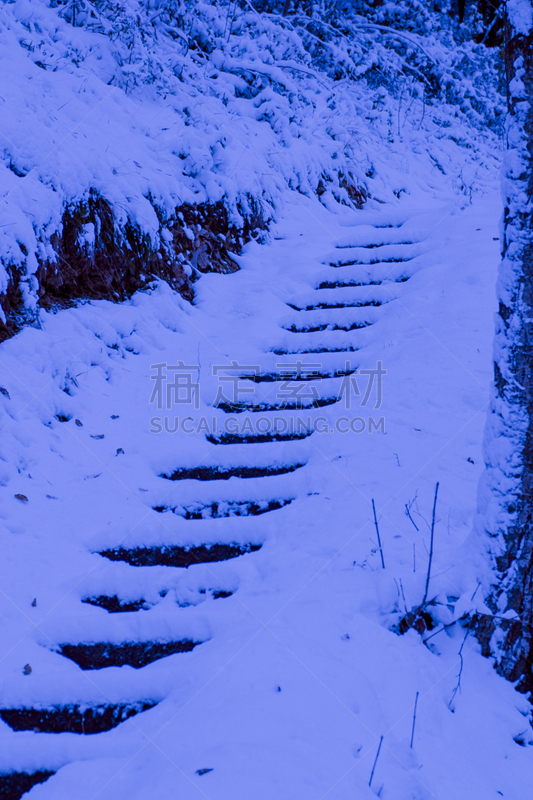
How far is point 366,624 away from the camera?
2027 millimetres

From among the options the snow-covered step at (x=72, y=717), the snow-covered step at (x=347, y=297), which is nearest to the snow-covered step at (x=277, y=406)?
the snow-covered step at (x=347, y=297)

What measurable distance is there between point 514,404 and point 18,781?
6.68 feet

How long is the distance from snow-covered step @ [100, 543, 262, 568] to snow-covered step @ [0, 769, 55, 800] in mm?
935

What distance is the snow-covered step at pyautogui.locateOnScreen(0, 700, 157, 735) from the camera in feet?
6.14

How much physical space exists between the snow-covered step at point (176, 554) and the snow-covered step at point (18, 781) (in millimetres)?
935

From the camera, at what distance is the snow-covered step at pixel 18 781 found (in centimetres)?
167

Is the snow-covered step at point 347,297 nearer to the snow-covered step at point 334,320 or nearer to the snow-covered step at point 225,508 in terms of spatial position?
the snow-covered step at point 334,320

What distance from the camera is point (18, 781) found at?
1.70 m

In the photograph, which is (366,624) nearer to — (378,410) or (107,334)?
(378,410)

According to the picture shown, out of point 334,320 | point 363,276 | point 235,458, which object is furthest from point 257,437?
point 363,276

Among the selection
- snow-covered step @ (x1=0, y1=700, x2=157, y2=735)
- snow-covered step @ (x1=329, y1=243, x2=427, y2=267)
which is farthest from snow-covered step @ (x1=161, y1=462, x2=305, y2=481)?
snow-covered step @ (x1=329, y1=243, x2=427, y2=267)

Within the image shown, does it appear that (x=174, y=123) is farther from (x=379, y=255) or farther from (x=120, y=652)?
(x=120, y=652)

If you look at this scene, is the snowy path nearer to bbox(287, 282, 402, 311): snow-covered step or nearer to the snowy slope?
bbox(287, 282, 402, 311): snow-covered step

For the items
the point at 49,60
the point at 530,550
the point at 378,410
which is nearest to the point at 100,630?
the point at 530,550
